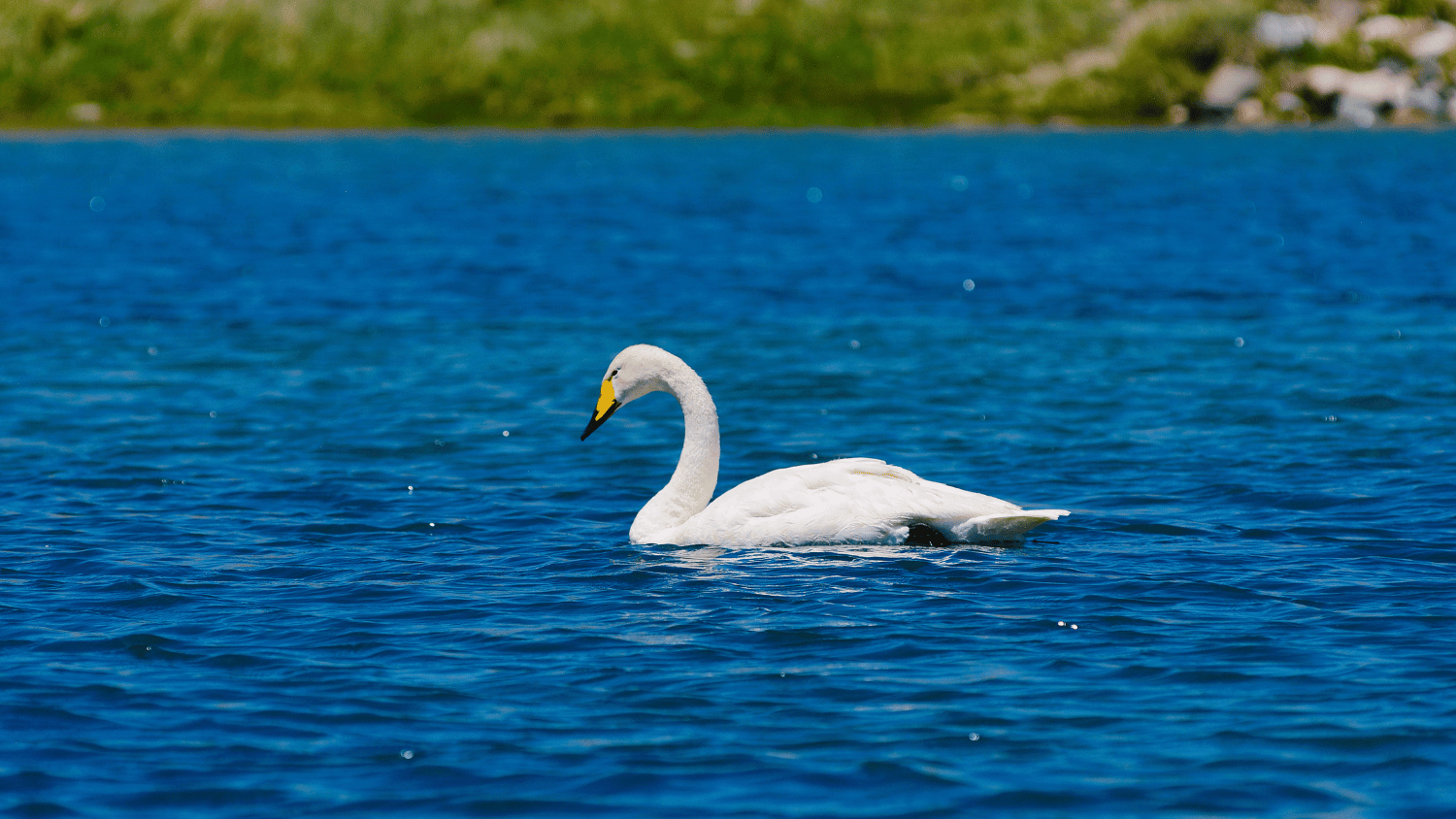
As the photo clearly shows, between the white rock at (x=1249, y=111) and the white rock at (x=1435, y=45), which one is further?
the white rock at (x=1249, y=111)

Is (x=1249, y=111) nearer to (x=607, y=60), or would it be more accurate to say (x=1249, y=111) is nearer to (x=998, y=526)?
(x=607, y=60)

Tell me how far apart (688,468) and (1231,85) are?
385 feet

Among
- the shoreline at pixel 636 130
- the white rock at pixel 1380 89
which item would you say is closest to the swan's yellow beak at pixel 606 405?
the shoreline at pixel 636 130

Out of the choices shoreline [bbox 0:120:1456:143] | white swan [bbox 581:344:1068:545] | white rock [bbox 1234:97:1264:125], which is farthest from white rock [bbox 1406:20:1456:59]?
white swan [bbox 581:344:1068:545]

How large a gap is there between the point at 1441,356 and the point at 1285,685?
14264 millimetres

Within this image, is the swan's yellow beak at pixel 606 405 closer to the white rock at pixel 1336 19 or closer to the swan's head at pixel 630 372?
the swan's head at pixel 630 372

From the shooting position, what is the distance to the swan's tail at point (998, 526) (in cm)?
1215

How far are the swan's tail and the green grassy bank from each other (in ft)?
376

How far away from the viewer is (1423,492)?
47.0 feet

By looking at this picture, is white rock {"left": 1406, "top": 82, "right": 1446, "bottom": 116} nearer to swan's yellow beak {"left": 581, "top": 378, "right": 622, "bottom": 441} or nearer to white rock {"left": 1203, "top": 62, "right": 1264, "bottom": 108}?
white rock {"left": 1203, "top": 62, "right": 1264, "bottom": 108}

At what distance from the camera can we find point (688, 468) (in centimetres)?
1333

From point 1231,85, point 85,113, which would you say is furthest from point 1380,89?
point 85,113

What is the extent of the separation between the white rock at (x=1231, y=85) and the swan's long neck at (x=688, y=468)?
381 ft

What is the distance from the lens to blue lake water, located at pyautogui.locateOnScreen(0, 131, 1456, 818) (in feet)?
27.6
